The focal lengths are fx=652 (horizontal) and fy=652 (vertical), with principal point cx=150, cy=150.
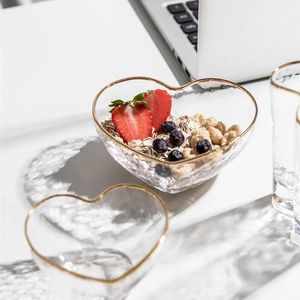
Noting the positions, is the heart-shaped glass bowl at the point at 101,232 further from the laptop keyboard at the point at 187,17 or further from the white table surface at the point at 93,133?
the laptop keyboard at the point at 187,17

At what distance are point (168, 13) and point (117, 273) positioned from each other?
457 millimetres

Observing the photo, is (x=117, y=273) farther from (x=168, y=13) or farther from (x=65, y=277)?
(x=168, y=13)

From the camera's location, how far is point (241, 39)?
31.3 inches

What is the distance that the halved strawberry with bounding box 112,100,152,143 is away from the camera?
69 cm

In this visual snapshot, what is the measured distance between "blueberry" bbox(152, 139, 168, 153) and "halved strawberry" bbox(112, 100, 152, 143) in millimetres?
23

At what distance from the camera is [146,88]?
0.77 meters

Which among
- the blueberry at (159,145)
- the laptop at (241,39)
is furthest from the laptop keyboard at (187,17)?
the blueberry at (159,145)

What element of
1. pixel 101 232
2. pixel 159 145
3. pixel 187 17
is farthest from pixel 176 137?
pixel 187 17

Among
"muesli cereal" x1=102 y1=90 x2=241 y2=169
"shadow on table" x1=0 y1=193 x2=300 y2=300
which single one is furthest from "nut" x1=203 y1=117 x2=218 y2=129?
"shadow on table" x1=0 y1=193 x2=300 y2=300

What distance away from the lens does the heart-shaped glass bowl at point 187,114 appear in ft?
2.08

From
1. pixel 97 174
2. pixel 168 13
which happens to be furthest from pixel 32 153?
pixel 168 13

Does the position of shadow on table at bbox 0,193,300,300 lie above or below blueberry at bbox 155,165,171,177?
below

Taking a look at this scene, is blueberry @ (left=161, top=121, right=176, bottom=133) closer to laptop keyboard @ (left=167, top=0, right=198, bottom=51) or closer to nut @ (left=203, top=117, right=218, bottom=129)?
nut @ (left=203, top=117, right=218, bottom=129)

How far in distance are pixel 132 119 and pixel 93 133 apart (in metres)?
0.09
